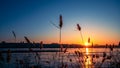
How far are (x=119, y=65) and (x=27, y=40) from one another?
3.38m

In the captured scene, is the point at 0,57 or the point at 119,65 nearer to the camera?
the point at 0,57

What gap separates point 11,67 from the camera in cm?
2033

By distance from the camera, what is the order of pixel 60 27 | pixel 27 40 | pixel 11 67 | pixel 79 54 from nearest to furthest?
pixel 60 27 < pixel 27 40 < pixel 79 54 < pixel 11 67

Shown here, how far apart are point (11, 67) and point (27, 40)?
12784 mm

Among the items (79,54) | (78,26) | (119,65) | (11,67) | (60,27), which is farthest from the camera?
(11,67)

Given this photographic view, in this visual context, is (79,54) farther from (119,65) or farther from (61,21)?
(61,21)

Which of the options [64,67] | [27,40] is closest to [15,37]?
[27,40]

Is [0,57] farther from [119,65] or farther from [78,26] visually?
[119,65]

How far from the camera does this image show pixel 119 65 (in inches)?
366

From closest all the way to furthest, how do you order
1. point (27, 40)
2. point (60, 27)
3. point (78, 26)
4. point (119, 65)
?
point (60, 27) → point (78, 26) → point (27, 40) → point (119, 65)

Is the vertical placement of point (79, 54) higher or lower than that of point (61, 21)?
lower

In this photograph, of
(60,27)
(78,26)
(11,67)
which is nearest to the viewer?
(60,27)

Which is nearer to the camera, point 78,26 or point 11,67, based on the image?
point 78,26

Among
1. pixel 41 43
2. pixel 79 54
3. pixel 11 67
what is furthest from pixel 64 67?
pixel 11 67
